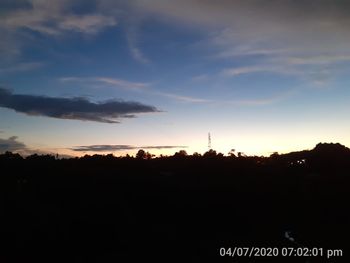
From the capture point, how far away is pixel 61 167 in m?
55.1

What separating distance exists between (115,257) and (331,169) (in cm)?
3688

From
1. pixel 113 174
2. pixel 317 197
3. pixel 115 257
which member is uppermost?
pixel 113 174

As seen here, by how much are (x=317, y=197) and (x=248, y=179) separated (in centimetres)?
1038

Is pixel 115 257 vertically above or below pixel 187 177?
below

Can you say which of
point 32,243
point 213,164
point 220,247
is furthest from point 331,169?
point 32,243

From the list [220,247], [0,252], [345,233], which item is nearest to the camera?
[0,252]

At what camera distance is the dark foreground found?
31.0 meters

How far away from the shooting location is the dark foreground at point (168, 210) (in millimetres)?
30969

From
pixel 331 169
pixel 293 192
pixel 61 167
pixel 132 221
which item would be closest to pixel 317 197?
pixel 293 192

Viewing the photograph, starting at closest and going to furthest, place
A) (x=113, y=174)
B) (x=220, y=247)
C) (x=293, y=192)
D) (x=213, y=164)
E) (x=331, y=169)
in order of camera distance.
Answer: (x=220, y=247)
(x=293, y=192)
(x=113, y=174)
(x=331, y=169)
(x=213, y=164)

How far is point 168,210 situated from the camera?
40156 mm

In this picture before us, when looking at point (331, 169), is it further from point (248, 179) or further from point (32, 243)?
point (32, 243)

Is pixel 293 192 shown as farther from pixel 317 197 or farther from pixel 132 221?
pixel 132 221

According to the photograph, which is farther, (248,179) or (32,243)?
(248,179)
